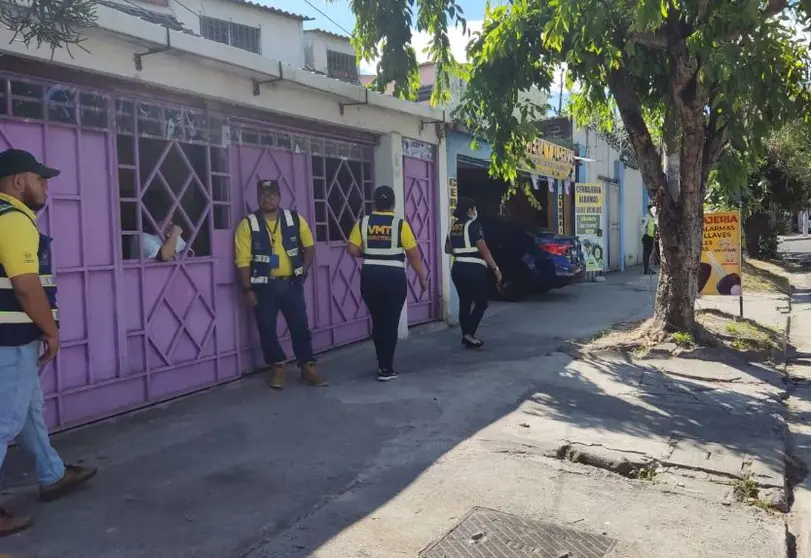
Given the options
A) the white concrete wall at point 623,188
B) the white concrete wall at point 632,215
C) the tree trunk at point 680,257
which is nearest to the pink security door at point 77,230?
the tree trunk at point 680,257

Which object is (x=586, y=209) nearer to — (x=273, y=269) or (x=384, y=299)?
(x=384, y=299)

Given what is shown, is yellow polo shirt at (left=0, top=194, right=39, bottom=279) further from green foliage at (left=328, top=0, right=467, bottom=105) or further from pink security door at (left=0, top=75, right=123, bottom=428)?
green foliage at (left=328, top=0, right=467, bottom=105)

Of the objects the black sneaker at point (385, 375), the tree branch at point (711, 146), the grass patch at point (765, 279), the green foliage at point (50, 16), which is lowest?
the black sneaker at point (385, 375)

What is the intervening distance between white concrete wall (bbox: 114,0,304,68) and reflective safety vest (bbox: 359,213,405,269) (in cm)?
1419

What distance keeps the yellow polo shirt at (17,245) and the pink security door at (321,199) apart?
319cm

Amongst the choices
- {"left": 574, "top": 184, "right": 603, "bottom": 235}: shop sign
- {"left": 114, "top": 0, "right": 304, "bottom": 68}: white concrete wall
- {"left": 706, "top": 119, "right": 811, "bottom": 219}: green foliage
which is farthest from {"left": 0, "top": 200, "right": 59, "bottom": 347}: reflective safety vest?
{"left": 706, "top": 119, "right": 811, "bottom": 219}: green foliage

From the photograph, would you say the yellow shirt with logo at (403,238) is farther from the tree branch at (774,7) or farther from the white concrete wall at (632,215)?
the white concrete wall at (632,215)

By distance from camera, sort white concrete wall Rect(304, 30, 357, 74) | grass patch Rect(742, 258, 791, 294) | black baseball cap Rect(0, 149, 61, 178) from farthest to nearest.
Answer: white concrete wall Rect(304, 30, 357, 74) < grass patch Rect(742, 258, 791, 294) < black baseball cap Rect(0, 149, 61, 178)

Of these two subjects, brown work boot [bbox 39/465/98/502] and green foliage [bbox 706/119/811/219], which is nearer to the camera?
brown work boot [bbox 39/465/98/502]

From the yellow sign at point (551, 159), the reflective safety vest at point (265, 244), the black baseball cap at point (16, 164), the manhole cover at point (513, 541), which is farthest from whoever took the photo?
the yellow sign at point (551, 159)

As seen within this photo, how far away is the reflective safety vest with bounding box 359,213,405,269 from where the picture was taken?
6.57 metres

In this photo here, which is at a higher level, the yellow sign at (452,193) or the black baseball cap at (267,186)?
the yellow sign at (452,193)

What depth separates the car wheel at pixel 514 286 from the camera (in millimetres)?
12578

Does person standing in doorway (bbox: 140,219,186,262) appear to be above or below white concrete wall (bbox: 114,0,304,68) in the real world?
below
